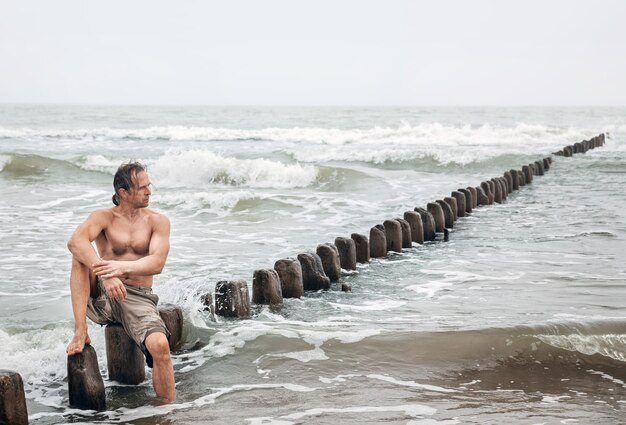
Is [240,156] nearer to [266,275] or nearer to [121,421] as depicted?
[266,275]

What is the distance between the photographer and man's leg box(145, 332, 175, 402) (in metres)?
5.01

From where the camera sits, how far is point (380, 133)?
161 ft

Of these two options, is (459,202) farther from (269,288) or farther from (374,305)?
(269,288)

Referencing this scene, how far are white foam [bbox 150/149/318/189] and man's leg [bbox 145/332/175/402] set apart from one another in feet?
63.4

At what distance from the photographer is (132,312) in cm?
513

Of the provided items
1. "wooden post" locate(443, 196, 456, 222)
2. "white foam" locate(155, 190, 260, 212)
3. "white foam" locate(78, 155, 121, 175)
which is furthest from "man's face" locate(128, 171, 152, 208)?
"white foam" locate(78, 155, 121, 175)

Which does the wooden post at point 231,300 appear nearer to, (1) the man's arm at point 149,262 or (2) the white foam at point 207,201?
(1) the man's arm at point 149,262

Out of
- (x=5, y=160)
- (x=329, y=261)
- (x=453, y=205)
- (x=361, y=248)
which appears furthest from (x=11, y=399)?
(x=5, y=160)

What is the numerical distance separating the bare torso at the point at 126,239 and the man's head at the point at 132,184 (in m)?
0.14

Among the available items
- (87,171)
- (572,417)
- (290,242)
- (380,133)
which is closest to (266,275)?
(572,417)

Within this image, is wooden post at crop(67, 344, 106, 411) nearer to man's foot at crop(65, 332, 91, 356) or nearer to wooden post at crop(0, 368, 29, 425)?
man's foot at crop(65, 332, 91, 356)

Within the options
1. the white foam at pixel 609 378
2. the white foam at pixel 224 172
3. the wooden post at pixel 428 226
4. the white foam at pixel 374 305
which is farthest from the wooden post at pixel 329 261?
the white foam at pixel 224 172

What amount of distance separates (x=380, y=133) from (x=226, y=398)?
44223 millimetres

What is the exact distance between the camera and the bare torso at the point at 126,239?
5352mm
